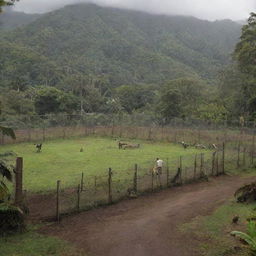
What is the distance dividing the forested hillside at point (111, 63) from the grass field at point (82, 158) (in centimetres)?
850

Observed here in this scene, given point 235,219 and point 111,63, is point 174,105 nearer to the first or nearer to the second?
point 235,219

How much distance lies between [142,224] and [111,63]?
117m

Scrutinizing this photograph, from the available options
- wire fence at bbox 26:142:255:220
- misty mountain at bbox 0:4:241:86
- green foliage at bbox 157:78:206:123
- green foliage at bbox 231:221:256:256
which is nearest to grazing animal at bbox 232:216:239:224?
green foliage at bbox 231:221:256:256

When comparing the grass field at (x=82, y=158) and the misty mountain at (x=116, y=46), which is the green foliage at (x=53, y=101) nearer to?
the grass field at (x=82, y=158)

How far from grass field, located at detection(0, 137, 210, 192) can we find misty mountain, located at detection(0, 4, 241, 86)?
57.2 meters

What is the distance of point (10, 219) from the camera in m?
14.4

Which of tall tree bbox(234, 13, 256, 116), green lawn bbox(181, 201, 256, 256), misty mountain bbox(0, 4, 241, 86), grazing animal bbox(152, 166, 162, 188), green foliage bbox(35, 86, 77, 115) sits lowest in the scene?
green lawn bbox(181, 201, 256, 256)

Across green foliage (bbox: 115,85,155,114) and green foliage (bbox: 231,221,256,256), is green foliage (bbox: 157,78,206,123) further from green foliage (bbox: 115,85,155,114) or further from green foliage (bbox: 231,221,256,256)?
green foliage (bbox: 231,221,256,256)

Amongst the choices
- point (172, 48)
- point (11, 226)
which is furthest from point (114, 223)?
point (172, 48)

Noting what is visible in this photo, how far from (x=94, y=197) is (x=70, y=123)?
30.7 m

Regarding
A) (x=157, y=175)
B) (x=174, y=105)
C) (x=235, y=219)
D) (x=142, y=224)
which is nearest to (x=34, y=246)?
(x=142, y=224)

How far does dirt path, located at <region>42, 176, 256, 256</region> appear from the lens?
44.1 feet

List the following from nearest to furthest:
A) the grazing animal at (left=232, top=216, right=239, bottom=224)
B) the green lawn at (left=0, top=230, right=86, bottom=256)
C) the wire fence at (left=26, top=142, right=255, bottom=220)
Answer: the green lawn at (left=0, top=230, right=86, bottom=256), the grazing animal at (left=232, top=216, right=239, bottom=224), the wire fence at (left=26, top=142, right=255, bottom=220)

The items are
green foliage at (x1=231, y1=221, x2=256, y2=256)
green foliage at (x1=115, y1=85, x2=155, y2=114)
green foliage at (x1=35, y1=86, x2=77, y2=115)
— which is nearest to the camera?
green foliage at (x1=231, y1=221, x2=256, y2=256)
